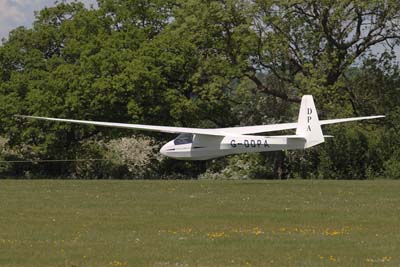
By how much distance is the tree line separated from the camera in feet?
164

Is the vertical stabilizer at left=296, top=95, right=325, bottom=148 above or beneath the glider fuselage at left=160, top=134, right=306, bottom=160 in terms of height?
above

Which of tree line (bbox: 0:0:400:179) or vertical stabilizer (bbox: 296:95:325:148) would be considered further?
tree line (bbox: 0:0:400:179)

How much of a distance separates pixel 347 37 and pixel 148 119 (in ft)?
37.2

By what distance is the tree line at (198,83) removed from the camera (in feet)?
164

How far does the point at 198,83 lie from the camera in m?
53.6

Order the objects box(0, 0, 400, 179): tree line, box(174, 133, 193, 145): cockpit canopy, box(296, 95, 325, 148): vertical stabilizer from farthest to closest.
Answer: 1. box(0, 0, 400, 179): tree line
2. box(174, 133, 193, 145): cockpit canopy
3. box(296, 95, 325, 148): vertical stabilizer

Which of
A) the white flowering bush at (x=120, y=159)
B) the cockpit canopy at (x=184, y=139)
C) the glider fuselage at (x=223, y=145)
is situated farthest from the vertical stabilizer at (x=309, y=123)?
the white flowering bush at (x=120, y=159)
